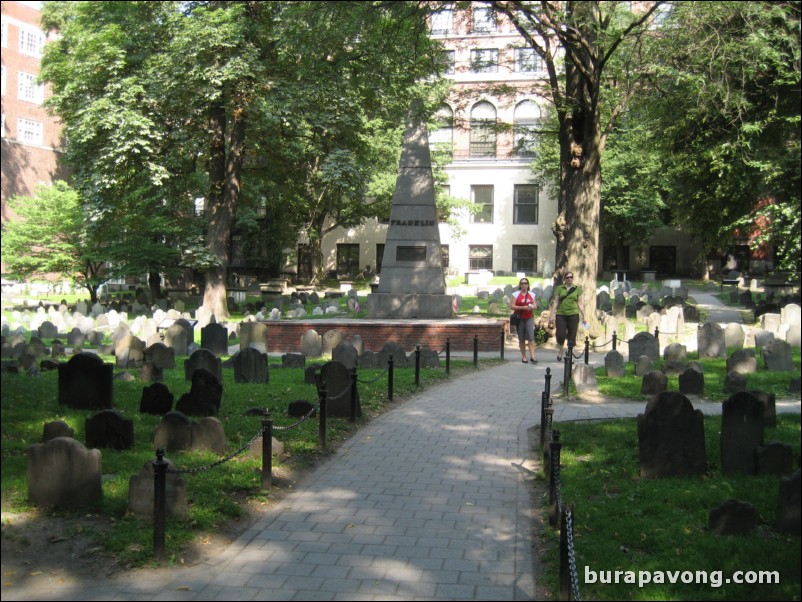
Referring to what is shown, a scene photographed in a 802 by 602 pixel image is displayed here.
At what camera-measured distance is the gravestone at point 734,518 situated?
6.11 m

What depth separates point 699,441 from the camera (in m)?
7.80

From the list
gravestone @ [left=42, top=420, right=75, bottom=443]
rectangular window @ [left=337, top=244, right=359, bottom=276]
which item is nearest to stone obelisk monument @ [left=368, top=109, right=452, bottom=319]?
gravestone @ [left=42, top=420, right=75, bottom=443]

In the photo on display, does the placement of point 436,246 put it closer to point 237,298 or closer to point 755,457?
point 755,457

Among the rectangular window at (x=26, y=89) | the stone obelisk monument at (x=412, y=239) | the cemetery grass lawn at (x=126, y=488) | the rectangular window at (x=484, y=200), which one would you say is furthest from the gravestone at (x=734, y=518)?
the rectangular window at (x=484, y=200)

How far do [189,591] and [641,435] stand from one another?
465cm

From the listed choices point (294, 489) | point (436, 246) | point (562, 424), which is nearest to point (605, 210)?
point (436, 246)

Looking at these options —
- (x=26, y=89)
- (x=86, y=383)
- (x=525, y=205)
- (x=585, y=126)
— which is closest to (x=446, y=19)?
(x=585, y=126)

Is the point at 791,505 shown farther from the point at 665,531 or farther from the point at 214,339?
the point at 214,339

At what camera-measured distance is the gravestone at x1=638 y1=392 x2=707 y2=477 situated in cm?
779

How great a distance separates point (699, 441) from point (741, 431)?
0.40m

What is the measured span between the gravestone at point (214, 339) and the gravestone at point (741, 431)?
1383cm

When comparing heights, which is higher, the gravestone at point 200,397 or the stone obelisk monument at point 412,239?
the stone obelisk monument at point 412,239

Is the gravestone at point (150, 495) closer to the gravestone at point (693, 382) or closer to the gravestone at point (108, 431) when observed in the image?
the gravestone at point (108, 431)

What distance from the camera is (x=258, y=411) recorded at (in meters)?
10.7
